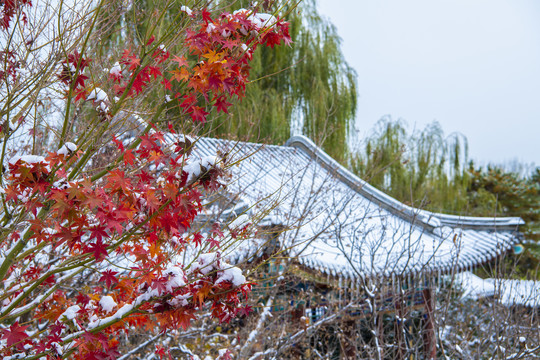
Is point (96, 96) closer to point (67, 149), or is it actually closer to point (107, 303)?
point (67, 149)

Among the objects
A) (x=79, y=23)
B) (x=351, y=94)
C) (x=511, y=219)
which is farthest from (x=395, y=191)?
(x=79, y=23)

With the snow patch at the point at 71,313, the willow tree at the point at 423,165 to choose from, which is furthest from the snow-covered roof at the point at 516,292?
the willow tree at the point at 423,165

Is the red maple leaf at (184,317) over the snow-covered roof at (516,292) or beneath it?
beneath

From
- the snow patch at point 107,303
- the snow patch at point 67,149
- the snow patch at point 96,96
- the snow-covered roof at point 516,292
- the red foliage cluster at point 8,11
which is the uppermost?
the red foliage cluster at point 8,11

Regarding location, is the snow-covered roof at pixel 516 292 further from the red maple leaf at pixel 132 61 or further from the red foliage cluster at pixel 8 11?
the red foliage cluster at pixel 8 11

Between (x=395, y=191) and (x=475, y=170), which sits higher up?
(x=475, y=170)

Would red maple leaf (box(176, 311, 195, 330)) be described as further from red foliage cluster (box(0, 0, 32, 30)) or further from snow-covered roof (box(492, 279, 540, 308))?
snow-covered roof (box(492, 279, 540, 308))

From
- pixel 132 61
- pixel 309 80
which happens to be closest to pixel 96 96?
pixel 132 61

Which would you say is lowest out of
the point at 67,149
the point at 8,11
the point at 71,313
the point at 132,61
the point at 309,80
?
the point at 71,313

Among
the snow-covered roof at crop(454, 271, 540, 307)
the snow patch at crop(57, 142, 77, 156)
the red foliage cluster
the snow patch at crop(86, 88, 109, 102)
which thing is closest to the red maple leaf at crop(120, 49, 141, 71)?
the snow patch at crop(86, 88, 109, 102)

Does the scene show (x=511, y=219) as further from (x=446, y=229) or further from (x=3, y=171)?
(x=3, y=171)

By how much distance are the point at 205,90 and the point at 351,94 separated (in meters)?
9.59

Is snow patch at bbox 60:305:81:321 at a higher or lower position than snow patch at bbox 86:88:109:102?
lower

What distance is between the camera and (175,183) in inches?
69.9
